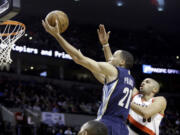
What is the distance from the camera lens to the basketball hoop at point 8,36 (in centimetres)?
744

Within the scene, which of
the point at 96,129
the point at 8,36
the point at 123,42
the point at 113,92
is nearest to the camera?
the point at 96,129

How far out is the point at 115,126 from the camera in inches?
149

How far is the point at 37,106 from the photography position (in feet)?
59.8

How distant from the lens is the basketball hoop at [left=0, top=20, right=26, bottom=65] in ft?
24.4

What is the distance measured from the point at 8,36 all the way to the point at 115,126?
441 centimetres

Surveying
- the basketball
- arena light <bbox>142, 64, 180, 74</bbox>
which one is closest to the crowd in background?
arena light <bbox>142, 64, 180, 74</bbox>

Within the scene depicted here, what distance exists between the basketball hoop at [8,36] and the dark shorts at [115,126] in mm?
4002

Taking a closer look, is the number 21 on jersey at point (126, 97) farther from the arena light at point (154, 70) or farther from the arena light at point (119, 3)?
the arena light at point (154, 70)

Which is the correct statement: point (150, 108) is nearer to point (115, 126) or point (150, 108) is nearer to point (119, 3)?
Answer: point (115, 126)

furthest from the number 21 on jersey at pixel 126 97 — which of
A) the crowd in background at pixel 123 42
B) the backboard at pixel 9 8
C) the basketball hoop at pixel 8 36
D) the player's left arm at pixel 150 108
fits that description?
the crowd in background at pixel 123 42

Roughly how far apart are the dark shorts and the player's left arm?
26.1 inches

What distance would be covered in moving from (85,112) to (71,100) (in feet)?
5.11

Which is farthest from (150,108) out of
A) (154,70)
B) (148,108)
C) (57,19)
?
(154,70)

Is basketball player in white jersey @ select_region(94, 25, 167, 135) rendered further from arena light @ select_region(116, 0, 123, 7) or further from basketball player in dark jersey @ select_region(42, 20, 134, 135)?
arena light @ select_region(116, 0, 123, 7)
